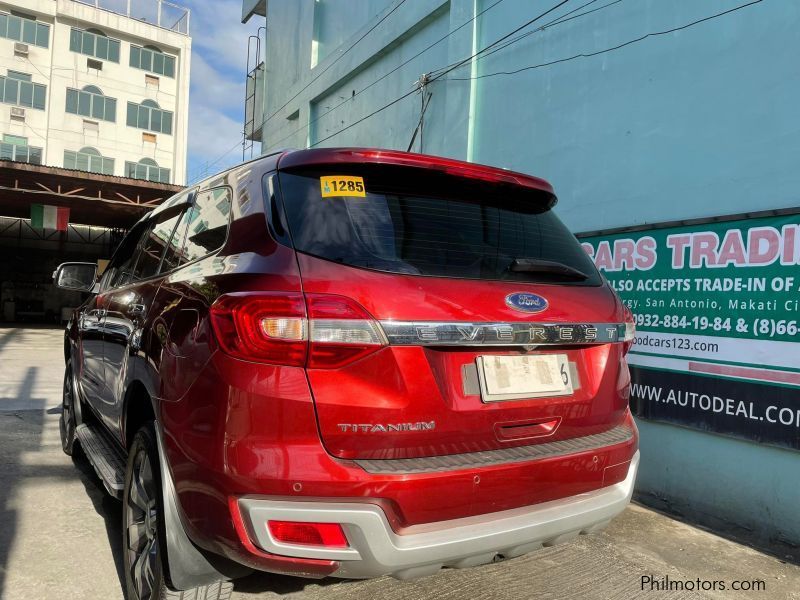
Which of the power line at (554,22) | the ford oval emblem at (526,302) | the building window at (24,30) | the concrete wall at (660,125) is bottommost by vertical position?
the ford oval emblem at (526,302)

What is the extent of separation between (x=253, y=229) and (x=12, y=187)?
1955 cm

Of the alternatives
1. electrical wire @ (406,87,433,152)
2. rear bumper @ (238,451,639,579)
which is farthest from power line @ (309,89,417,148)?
rear bumper @ (238,451,639,579)

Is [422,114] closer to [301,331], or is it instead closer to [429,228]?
[429,228]

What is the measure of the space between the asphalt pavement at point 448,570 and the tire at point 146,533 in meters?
0.37

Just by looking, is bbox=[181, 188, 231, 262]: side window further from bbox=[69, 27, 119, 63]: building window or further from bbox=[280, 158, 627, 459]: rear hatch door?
bbox=[69, 27, 119, 63]: building window

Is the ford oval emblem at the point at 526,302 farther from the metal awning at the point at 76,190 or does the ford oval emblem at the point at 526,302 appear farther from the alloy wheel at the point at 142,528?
the metal awning at the point at 76,190

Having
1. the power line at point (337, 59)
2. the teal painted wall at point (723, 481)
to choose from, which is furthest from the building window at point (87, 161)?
the teal painted wall at point (723, 481)

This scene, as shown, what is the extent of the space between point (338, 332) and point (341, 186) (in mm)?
570

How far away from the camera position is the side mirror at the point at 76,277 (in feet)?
14.3

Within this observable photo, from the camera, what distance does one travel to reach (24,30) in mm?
30359

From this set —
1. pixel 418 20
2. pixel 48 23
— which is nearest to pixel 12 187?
pixel 418 20

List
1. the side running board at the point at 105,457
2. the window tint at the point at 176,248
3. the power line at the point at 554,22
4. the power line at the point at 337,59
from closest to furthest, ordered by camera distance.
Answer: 1. the window tint at the point at 176,248
2. the side running board at the point at 105,457
3. the power line at the point at 554,22
4. the power line at the point at 337,59

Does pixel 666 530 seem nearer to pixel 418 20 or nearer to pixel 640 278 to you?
pixel 640 278

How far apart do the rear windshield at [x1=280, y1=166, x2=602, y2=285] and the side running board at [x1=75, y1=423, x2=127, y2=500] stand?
162cm
